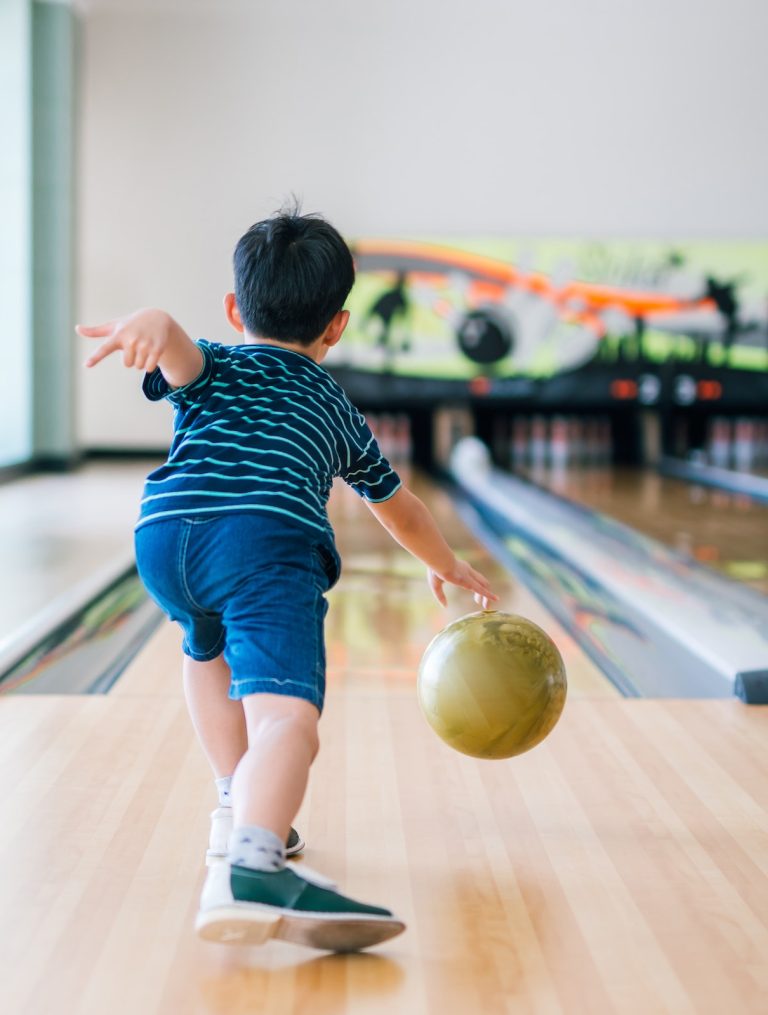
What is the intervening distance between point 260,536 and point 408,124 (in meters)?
7.12

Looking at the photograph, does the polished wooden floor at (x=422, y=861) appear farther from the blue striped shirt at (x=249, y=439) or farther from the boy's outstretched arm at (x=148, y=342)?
the boy's outstretched arm at (x=148, y=342)

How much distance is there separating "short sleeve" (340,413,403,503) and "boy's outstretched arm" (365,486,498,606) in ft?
0.06

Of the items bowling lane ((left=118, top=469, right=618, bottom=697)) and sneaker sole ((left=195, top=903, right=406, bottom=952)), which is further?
bowling lane ((left=118, top=469, right=618, bottom=697))

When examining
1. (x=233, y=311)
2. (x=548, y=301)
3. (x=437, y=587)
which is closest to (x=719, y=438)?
(x=548, y=301)

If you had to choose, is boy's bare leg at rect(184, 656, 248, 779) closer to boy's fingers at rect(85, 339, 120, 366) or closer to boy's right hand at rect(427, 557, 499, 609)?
boy's right hand at rect(427, 557, 499, 609)

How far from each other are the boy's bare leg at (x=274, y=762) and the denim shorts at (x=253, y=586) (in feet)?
0.06

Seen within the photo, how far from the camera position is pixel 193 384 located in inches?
54.5

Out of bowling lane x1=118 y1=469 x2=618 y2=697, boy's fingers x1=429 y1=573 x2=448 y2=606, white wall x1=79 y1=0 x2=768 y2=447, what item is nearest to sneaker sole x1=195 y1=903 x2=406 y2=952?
boy's fingers x1=429 y1=573 x2=448 y2=606

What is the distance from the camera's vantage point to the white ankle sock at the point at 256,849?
1.22m

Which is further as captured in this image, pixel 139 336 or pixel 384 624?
pixel 384 624

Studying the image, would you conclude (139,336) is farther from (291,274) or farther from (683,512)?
(683,512)

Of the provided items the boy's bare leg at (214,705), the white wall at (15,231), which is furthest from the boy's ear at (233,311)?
the white wall at (15,231)

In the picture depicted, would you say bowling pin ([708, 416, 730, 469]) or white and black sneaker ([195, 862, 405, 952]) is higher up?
white and black sneaker ([195, 862, 405, 952])

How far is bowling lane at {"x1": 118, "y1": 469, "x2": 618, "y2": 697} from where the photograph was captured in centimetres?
252
